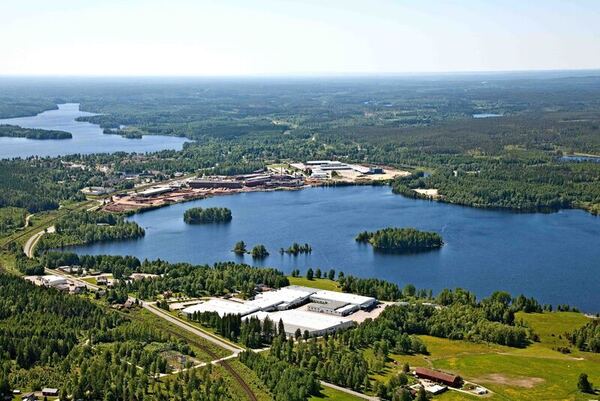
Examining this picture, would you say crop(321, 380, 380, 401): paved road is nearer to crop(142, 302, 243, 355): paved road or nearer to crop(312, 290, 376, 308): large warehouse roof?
crop(142, 302, 243, 355): paved road

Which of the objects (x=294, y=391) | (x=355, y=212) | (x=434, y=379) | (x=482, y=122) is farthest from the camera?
(x=482, y=122)

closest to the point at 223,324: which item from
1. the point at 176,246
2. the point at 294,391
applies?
the point at 294,391

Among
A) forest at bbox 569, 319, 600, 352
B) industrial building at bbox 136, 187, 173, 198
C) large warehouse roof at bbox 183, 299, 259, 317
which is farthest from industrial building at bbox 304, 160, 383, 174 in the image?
forest at bbox 569, 319, 600, 352

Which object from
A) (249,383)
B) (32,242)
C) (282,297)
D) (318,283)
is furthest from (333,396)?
(32,242)

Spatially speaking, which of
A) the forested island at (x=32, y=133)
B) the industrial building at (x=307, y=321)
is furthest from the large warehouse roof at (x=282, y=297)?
the forested island at (x=32, y=133)

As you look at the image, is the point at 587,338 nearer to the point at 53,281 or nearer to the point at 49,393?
the point at 49,393

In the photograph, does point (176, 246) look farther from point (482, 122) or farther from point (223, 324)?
point (482, 122)
